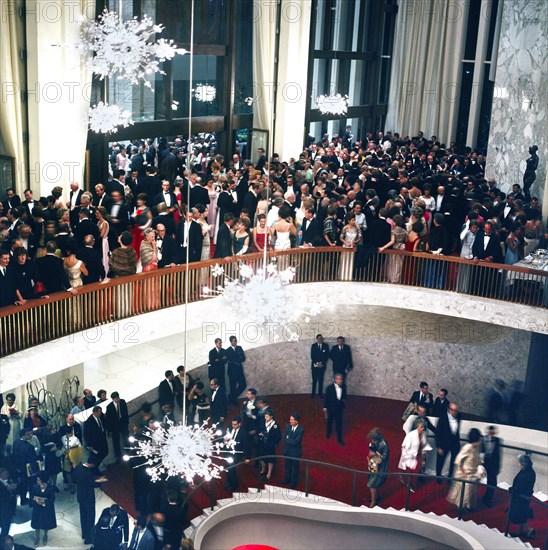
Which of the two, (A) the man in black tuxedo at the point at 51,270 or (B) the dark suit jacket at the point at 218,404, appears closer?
(A) the man in black tuxedo at the point at 51,270

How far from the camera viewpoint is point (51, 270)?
859cm

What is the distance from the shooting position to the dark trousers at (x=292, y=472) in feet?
35.3

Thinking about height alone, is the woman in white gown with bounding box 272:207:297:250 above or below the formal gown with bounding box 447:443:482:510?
above

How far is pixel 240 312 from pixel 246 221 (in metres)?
3.29

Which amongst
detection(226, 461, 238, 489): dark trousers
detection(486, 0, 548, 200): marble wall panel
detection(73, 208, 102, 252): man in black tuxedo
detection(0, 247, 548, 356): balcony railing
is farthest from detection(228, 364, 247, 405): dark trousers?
detection(486, 0, 548, 200): marble wall panel

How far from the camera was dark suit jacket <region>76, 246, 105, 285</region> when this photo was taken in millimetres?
8938

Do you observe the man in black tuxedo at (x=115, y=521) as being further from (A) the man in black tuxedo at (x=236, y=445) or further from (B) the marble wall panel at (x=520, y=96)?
(B) the marble wall panel at (x=520, y=96)

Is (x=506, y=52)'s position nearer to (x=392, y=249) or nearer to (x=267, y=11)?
(x=267, y=11)

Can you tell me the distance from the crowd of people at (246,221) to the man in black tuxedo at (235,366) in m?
1.45

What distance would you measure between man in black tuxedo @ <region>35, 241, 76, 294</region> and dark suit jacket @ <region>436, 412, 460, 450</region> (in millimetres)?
5295

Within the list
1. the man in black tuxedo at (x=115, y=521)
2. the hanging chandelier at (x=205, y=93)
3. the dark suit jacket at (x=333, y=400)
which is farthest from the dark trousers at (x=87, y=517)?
the hanging chandelier at (x=205, y=93)

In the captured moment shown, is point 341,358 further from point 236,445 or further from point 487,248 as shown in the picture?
point 487,248

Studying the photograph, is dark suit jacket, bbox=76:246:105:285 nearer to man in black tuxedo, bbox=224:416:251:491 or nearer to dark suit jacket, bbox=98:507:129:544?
dark suit jacket, bbox=98:507:129:544

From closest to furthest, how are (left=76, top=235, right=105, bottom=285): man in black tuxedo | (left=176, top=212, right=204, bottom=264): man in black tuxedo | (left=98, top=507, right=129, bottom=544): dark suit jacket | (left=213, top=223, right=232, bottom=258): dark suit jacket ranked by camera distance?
(left=98, top=507, right=129, bottom=544): dark suit jacket < (left=76, top=235, right=105, bottom=285): man in black tuxedo < (left=176, top=212, right=204, bottom=264): man in black tuxedo < (left=213, top=223, right=232, bottom=258): dark suit jacket
